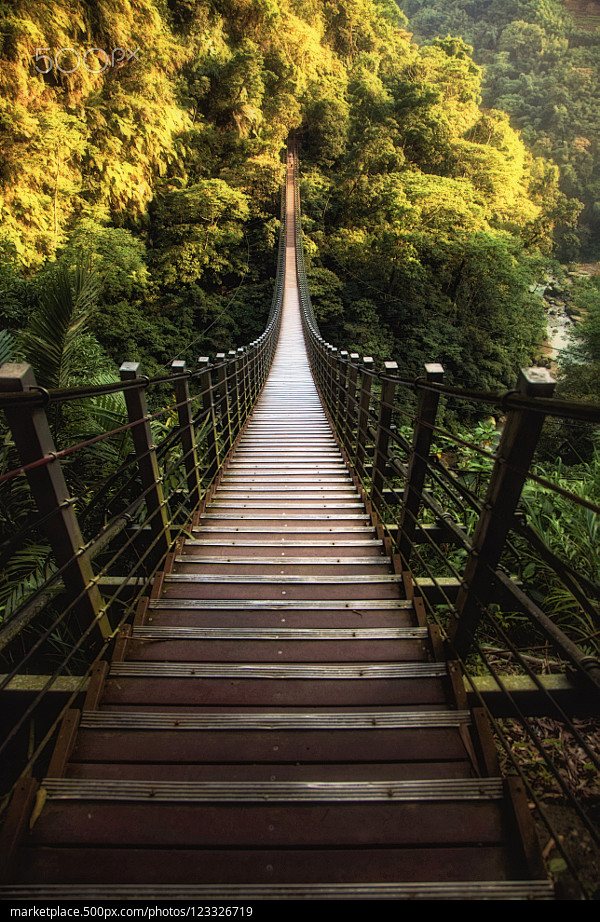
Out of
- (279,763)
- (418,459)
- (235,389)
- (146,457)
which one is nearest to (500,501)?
(418,459)

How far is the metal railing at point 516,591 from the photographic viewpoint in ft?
3.34

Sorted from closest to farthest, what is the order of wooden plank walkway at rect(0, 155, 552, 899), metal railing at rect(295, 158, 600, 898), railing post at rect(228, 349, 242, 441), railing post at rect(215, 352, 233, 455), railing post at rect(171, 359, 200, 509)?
1. wooden plank walkway at rect(0, 155, 552, 899)
2. metal railing at rect(295, 158, 600, 898)
3. railing post at rect(171, 359, 200, 509)
4. railing post at rect(215, 352, 233, 455)
5. railing post at rect(228, 349, 242, 441)

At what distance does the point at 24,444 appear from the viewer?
1.09m

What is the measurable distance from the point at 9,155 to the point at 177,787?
13.5m

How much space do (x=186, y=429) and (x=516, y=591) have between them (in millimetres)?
1820

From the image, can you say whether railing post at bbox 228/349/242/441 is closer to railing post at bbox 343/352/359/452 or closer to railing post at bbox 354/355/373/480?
railing post at bbox 343/352/359/452

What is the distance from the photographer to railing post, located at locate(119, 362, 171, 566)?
65.4 inches

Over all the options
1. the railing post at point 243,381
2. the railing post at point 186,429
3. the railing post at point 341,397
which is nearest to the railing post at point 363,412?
the railing post at point 341,397

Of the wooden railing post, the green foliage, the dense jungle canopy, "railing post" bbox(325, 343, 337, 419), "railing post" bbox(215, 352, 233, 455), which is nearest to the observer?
"railing post" bbox(215, 352, 233, 455)

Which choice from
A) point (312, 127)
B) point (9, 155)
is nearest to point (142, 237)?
point (9, 155)

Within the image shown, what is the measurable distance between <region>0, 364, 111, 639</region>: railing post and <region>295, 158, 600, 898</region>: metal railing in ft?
3.97

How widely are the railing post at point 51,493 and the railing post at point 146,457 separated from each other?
41cm

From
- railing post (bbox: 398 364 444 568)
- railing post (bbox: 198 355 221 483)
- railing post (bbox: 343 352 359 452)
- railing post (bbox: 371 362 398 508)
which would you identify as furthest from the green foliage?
railing post (bbox: 398 364 444 568)

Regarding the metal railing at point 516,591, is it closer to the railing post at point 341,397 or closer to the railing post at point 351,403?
the railing post at point 351,403
